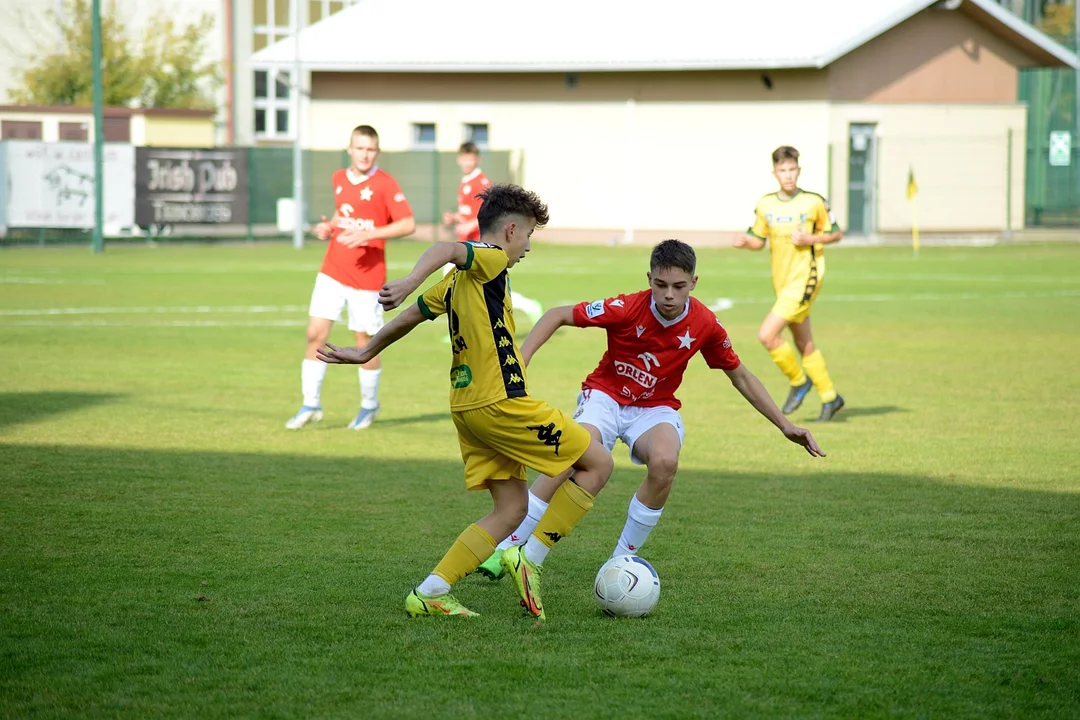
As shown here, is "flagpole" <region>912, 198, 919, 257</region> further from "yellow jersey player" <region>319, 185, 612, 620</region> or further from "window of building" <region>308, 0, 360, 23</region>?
"yellow jersey player" <region>319, 185, 612, 620</region>

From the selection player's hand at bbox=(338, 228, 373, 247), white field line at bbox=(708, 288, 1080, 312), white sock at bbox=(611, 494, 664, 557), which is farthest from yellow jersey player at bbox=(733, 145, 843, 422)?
white field line at bbox=(708, 288, 1080, 312)

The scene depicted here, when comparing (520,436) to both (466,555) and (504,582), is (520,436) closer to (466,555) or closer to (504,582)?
(466,555)

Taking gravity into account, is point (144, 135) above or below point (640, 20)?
below

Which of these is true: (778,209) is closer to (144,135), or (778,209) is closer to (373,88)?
(373,88)

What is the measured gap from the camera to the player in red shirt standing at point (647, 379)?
6062 millimetres

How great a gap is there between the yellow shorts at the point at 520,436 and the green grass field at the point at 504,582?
0.62 meters

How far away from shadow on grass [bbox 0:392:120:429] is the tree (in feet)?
143

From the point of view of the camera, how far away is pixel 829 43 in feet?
122

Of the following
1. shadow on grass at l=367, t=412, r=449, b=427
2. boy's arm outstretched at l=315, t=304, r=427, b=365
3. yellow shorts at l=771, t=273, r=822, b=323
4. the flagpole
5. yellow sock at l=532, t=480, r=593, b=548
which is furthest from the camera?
the flagpole

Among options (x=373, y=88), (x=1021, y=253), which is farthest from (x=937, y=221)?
(x=373, y=88)

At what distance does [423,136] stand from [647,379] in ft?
123

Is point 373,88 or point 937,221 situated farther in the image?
point 373,88

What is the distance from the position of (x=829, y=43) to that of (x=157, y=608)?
34097 mm

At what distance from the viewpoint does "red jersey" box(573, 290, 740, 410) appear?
249 inches
